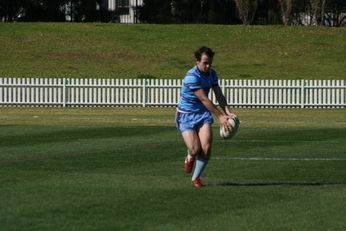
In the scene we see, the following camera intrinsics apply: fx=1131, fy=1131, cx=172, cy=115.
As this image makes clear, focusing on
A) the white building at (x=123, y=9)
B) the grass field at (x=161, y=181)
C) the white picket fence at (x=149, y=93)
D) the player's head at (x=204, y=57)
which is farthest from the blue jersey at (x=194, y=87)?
the white building at (x=123, y=9)

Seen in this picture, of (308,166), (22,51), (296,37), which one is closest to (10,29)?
(22,51)

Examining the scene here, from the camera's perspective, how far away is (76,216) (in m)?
11.4

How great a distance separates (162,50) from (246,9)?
10847 mm

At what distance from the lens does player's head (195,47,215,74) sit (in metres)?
13.9

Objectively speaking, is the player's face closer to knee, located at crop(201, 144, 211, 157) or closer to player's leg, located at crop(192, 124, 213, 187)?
player's leg, located at crop(192, 124, 213, 187)

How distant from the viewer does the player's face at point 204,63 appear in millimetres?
13898

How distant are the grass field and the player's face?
1497 mm

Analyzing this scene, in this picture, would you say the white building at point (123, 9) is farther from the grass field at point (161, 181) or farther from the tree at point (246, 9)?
the grass field at point (161, 181)

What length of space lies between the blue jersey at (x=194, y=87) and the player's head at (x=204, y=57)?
19 cm

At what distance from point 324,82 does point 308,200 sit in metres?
31.1

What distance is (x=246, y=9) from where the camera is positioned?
6700 cm

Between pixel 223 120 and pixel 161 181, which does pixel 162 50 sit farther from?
pixel 223 120

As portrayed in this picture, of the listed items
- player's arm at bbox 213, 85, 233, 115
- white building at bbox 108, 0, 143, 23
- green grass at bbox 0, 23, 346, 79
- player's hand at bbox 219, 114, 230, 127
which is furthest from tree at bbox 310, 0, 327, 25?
player's hand at bbox 219, 114, 230, 127

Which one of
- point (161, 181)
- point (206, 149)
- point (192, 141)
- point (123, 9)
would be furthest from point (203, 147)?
point (123, 9)
